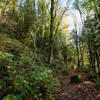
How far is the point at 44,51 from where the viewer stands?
11.9 metres

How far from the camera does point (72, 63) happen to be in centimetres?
1847

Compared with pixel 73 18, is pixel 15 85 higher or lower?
lower

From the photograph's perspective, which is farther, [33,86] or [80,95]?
[80,95]

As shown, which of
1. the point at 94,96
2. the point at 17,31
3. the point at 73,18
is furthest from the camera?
the point at 73,18

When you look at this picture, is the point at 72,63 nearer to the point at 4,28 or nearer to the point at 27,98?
the point at 4,28

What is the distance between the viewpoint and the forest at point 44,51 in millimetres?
2759

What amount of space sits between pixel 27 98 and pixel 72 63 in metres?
17.5

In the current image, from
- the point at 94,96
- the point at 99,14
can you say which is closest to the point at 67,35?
the point at 99,14

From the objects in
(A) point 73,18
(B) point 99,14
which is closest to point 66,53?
(A) point 73,18

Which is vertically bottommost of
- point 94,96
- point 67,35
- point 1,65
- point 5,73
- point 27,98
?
point 94,96

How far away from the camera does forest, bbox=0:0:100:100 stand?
9.05 feet

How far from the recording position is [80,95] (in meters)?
3.57

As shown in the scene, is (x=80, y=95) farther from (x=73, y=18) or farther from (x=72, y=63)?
(x=72, y=63)

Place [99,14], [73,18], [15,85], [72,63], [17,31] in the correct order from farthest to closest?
1. [72,63]
2. [73,18]
3. [17,31]
4. [99,14]
5. [15,85]
